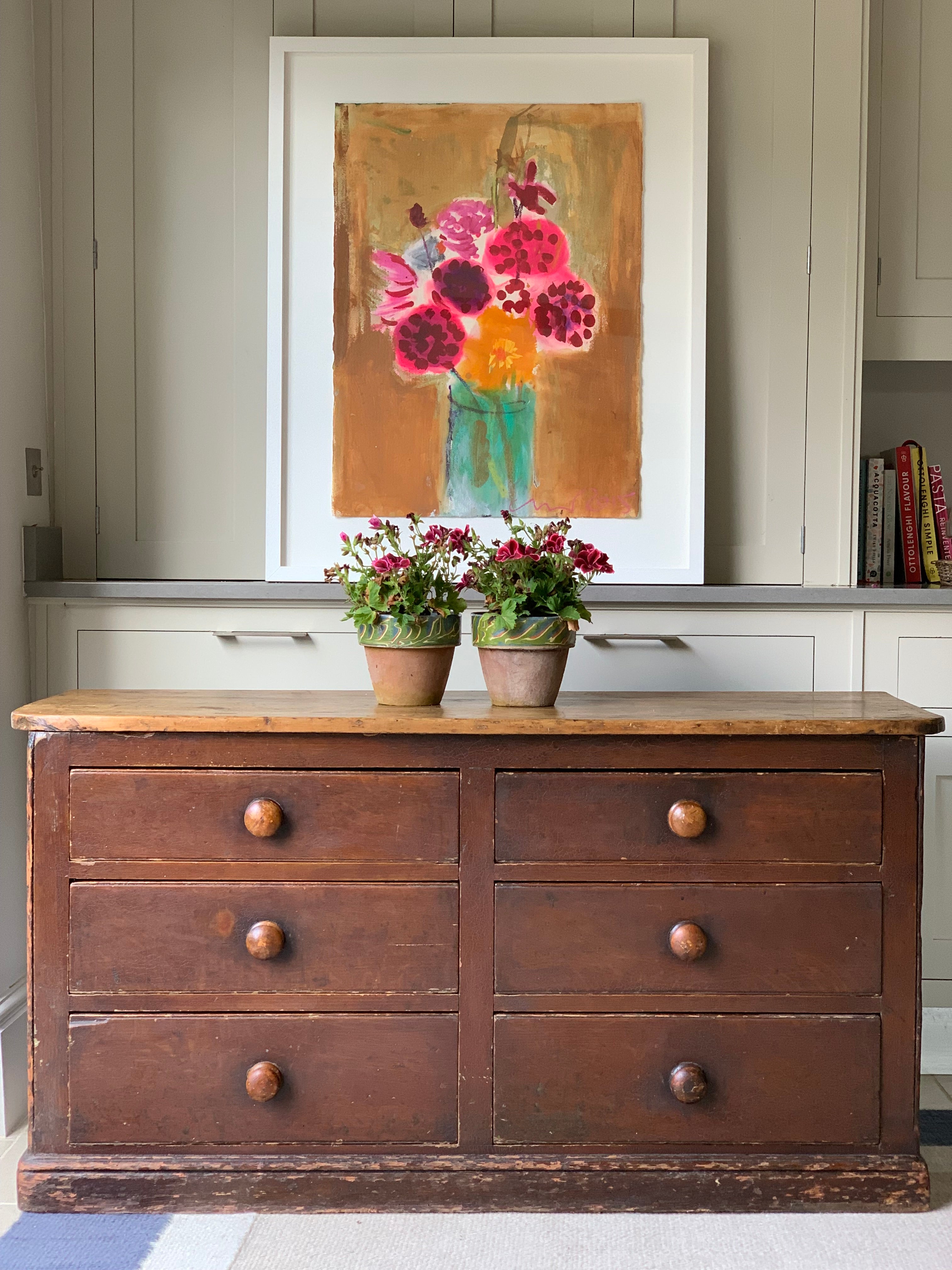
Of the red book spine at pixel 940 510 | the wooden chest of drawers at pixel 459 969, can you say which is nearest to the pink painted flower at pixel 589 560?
the wooden chest of drawers at pixel 459 969

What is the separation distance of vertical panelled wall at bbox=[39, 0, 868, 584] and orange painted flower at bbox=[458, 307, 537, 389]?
16.6 inches

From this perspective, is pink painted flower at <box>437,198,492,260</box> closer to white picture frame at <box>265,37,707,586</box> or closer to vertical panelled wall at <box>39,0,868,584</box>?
white picture frame at <box>265,37,707,586</box>

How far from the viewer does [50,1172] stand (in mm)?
1732

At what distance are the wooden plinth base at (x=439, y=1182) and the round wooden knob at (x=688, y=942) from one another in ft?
1.08

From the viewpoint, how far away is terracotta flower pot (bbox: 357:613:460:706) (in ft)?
5.95

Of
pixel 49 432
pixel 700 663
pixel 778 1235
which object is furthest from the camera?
pixel 49 432

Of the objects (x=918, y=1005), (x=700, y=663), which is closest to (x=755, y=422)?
(x=700, y=663)

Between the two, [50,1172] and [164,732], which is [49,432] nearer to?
[164,732]

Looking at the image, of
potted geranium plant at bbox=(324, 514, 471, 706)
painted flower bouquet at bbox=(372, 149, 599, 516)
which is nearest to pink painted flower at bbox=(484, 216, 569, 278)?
painted flower bouquet at bbox=(372, 149, 599, 516)

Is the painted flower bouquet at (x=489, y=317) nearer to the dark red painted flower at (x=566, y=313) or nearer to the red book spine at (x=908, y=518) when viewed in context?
the dark red painted flower at (x=566, y=313)

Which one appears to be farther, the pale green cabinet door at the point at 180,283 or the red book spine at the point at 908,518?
the red book spine at the point at 908,518

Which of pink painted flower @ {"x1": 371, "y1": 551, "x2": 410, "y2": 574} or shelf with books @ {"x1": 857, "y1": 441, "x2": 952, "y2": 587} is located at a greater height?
shelf with books @ {"x1": 857, "y1": 441, "x2": 952, "y2": 587}

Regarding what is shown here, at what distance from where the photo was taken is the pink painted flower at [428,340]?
242 cm

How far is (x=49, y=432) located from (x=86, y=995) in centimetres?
135
